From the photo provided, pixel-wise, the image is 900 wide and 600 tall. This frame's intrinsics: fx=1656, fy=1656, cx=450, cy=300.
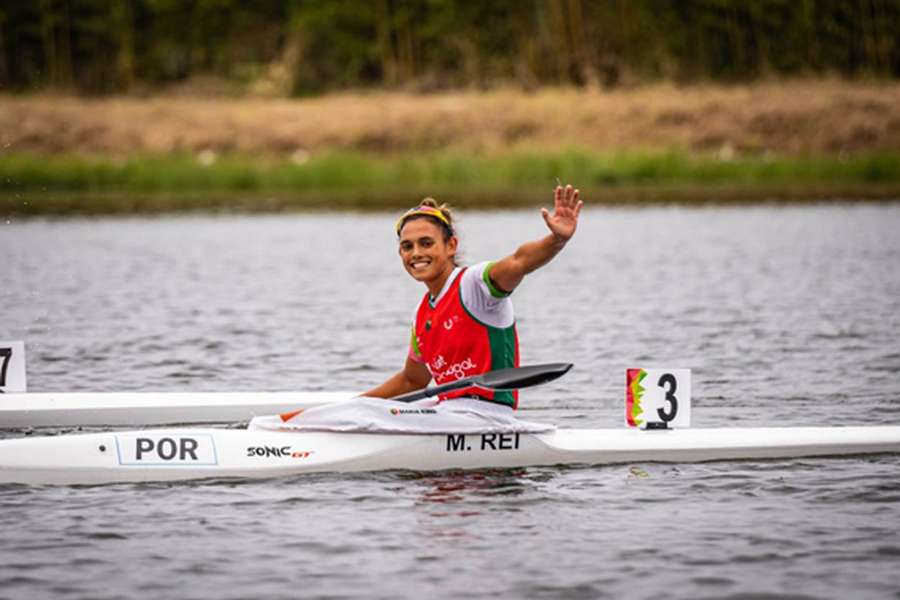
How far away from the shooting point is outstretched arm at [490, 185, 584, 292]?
8477 millimetres

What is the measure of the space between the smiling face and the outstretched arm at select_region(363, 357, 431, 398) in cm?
73

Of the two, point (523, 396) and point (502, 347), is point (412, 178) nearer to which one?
point (523, 396)

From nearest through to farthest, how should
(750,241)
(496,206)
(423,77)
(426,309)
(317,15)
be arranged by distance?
(426,309), (750,241), (496,206), (423,77), (317,15)

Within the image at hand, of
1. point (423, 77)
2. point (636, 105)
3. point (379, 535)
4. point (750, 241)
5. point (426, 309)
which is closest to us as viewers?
point (379, 535)

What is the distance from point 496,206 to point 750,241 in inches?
356

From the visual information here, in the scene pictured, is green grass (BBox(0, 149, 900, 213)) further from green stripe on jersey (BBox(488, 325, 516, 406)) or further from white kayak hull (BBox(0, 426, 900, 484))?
green stripe on jersey (BBox(488, 325, 516, 406))

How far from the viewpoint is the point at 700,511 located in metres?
8.89

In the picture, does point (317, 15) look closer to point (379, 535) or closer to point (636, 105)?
point (636, 105)

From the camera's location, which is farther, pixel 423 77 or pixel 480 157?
pixel 423 77

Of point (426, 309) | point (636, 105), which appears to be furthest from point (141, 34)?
point (426, 309)

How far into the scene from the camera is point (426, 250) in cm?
916

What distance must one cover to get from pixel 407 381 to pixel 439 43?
49087 mm

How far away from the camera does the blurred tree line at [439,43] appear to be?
5341cm

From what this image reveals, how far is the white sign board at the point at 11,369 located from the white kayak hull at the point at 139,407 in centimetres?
10
